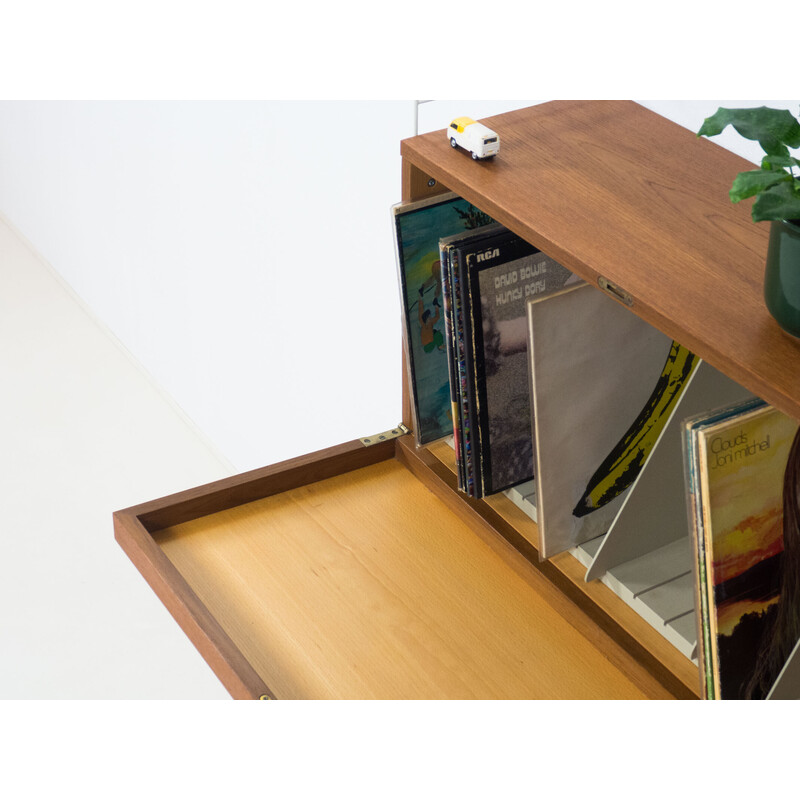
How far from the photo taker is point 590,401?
126 cm

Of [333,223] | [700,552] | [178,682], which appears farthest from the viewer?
[178,682]

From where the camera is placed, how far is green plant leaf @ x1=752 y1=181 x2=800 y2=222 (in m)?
0.88

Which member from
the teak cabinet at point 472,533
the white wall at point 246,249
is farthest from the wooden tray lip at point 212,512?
the white wall at point 246,249

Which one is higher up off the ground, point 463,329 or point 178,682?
point 463,329

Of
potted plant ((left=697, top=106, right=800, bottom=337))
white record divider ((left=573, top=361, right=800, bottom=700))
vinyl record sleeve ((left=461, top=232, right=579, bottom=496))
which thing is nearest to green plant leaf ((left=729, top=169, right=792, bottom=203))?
potted plant ((left=697, top=106, right=800, bottom=337))

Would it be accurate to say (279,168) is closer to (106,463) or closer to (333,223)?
(333,223)

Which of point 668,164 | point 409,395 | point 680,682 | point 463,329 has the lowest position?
point 680,682

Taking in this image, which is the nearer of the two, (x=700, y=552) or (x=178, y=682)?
(x=700, y=552)

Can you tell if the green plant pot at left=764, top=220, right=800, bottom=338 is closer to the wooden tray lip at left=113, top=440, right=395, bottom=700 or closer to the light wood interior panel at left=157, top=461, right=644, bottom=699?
the light wood interior panel at left=157, top=461, right=644, bottom=699

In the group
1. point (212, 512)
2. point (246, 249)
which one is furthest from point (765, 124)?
point (246, 249)

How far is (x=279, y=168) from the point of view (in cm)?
230

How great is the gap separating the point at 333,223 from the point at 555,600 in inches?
43.0

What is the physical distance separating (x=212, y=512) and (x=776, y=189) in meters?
0.83

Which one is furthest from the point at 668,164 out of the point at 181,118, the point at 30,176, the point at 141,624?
the point at 30,176
